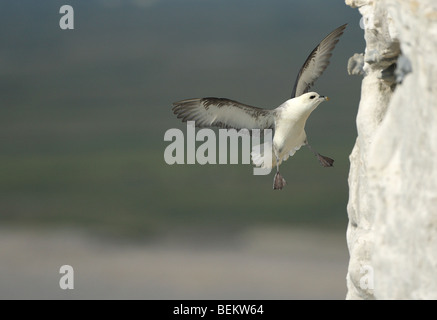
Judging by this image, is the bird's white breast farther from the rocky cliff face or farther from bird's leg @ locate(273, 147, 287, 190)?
the rocky cliff face

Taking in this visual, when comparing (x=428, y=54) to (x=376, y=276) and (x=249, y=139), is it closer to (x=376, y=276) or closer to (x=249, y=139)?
(x=376, y=276)

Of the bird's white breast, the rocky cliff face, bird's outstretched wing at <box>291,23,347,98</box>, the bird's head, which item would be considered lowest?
the rocky cliff face

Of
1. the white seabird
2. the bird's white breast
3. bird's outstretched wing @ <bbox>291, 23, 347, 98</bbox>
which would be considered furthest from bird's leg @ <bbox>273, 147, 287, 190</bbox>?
bird's outstretched wing @ <bbox>291, 23, 347, 98</bbox>

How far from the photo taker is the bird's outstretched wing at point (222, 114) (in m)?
8.73

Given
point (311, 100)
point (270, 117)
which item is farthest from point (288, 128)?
point (311, 100)

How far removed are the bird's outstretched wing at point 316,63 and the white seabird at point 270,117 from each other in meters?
0.10

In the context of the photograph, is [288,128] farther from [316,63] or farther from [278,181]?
[316,63]

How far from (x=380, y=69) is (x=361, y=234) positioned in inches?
64.5

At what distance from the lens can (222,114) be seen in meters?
8.90

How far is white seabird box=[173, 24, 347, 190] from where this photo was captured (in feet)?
28.2

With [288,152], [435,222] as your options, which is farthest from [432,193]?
[288,152]

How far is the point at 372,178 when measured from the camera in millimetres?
5086

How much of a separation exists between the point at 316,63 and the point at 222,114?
1.60 m
